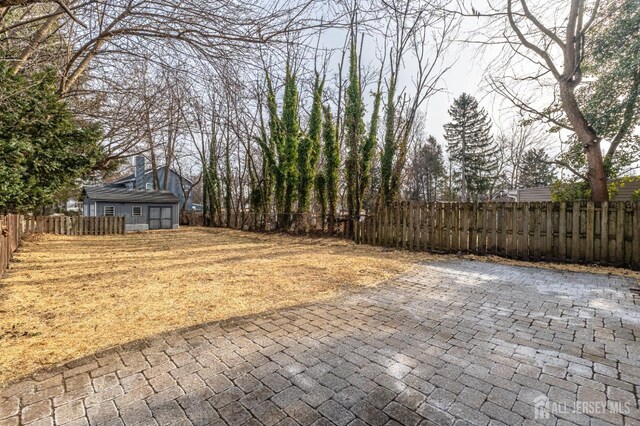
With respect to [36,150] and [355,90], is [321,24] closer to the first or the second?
[36,150]

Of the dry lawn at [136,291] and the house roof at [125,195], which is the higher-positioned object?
the house roof at [125,195]

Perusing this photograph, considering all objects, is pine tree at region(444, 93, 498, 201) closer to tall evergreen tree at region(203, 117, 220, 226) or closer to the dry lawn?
tall evergreen tree at region(203, 117, 220, 226)

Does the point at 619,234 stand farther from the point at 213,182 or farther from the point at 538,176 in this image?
the point at 538,176

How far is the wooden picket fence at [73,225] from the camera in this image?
45.7ft

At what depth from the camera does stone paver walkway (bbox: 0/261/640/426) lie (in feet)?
5.62

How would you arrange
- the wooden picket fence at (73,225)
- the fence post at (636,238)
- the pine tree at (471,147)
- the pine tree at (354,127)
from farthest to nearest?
the pine tree at (471,147) < the wooden picket fence at (73,225) < the pine tree at (354,127) < the fence post at (636,238)

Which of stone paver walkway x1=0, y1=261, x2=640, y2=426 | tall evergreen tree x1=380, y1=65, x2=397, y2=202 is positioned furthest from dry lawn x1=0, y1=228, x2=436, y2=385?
tall evergreen tree x1=380, y1=65, x2=397, y2=202

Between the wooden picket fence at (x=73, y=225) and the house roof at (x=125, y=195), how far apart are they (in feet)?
14.2

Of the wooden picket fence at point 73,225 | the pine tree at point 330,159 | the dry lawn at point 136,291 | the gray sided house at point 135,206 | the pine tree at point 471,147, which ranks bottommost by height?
the dry lawn at point 136,291

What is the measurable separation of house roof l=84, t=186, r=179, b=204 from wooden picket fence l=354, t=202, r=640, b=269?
1956 cm

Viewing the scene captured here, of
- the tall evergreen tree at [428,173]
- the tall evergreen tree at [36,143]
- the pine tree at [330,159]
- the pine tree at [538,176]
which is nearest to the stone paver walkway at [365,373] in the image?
the tall evergreen tree at [36,143]

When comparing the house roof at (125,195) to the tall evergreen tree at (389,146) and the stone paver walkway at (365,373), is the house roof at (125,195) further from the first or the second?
the stone paver walkway at (365,373)

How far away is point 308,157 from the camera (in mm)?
14039

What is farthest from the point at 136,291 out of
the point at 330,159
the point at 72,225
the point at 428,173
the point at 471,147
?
the point at 428,173
